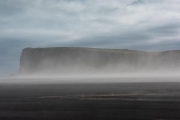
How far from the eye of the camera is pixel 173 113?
40844 millimetres

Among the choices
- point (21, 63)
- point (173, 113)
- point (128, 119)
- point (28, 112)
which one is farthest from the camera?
point (21, 63)

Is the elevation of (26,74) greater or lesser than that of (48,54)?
lesser

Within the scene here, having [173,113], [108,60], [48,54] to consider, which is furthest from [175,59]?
[173,113]

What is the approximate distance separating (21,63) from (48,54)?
1773 centimetres

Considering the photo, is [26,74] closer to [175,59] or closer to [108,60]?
[108,60]

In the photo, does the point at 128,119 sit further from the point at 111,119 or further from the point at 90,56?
the point at 90,56

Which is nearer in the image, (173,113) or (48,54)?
(173,113)

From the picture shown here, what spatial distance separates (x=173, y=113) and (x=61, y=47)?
159 metres

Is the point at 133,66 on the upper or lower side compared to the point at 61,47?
lower

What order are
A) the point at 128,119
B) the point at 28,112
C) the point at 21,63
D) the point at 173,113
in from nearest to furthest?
the point at 128,119 → the point at 173,113 → the point at 28,112 → the point at 21,63

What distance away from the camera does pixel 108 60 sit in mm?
198000

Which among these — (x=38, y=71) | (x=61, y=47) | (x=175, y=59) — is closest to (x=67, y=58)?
(x=61, y=47)

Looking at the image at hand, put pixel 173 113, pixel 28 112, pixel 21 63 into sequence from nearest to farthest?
pixel 173 113
pixel 28 112
pixel 21 63

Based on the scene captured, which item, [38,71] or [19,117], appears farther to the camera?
[38,71]
